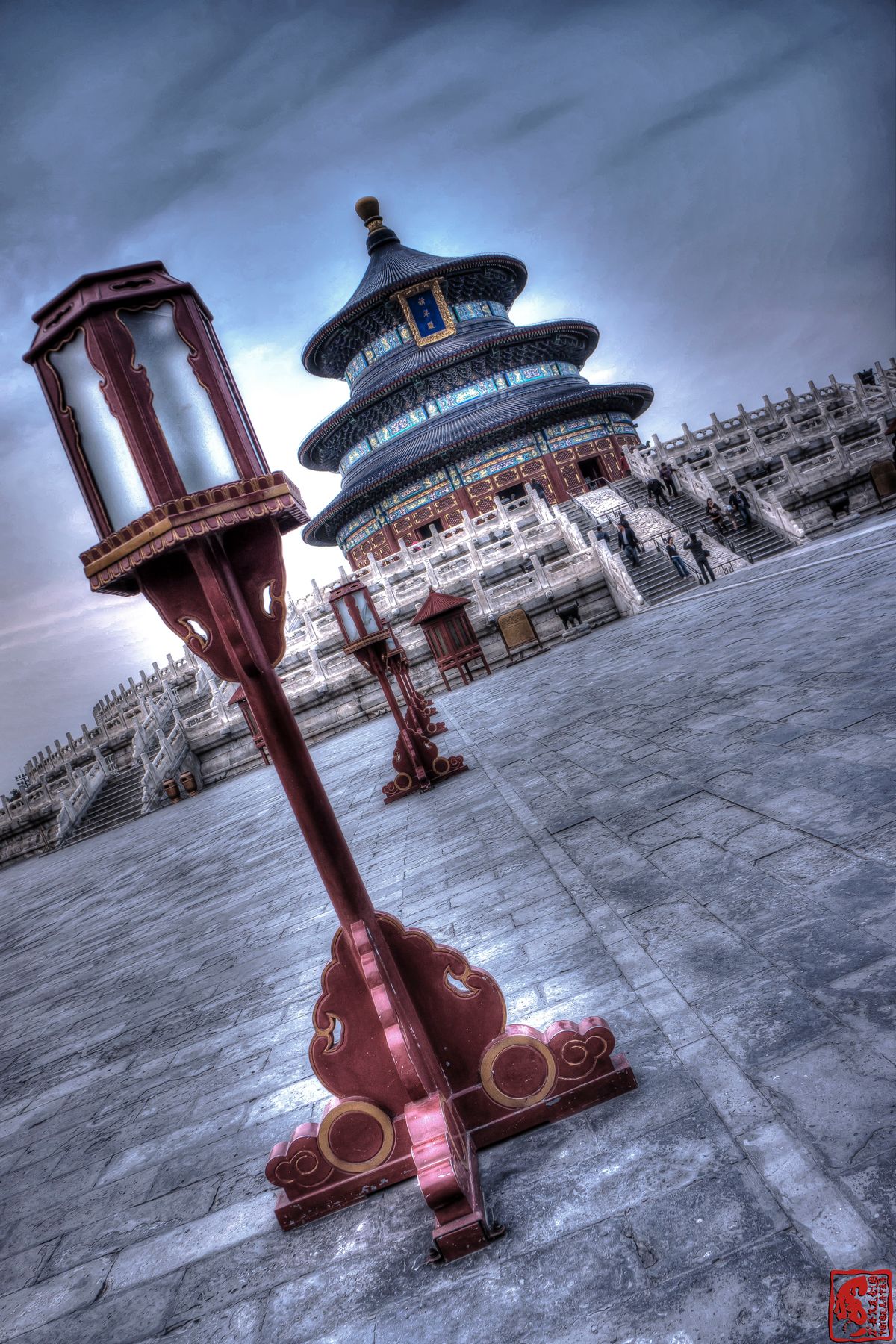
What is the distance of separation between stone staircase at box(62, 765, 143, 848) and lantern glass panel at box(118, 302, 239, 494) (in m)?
21.6

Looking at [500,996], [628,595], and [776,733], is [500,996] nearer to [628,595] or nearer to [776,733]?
[776,733]

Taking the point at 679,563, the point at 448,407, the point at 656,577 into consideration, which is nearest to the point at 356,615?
the point at 679,563

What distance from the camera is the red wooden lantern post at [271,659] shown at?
244cm

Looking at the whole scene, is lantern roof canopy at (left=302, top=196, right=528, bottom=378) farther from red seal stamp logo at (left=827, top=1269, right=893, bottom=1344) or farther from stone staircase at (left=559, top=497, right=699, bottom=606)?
red seal stamp logo at (left=827, top=1269, right=893, bottom=1344)

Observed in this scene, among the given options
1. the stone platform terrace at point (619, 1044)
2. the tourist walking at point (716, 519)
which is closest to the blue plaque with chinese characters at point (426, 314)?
the tourist walking at point (716, 519)

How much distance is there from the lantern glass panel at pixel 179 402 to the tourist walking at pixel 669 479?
81.9 feet

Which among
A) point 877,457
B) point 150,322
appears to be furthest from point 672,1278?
point 877,457

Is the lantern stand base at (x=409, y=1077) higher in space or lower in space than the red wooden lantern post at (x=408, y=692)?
lower

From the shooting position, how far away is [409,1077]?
2432 mm

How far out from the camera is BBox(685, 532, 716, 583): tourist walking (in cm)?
1966

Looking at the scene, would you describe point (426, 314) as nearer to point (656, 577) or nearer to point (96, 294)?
point (656, 577)

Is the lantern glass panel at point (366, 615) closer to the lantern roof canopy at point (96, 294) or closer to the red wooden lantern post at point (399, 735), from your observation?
the red wooden lantern post at point (399, 735)

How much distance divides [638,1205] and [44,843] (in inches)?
1019

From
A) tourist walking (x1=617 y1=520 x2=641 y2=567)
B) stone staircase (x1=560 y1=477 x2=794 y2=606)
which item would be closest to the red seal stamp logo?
stone staircase (x1=560 y1=477 x2=794 y2=606)
